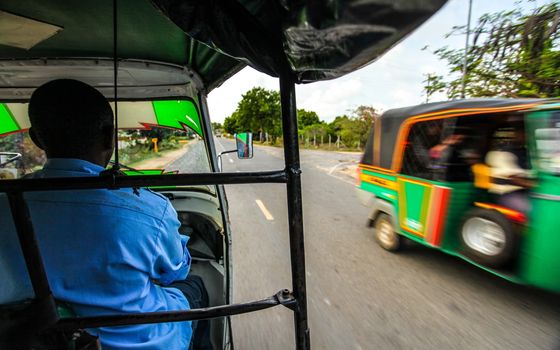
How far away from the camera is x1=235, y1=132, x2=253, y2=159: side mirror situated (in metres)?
2.49

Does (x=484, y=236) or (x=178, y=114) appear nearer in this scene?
(x=178, y=114)

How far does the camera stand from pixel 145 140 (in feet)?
9.08

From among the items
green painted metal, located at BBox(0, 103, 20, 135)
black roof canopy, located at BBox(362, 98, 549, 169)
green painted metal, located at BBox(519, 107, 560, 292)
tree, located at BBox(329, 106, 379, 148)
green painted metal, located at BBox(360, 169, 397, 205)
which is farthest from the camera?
tree, located at BBox(329, 106, 379, 148)

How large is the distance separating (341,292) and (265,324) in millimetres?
1009

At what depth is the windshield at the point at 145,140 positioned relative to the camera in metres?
2.48

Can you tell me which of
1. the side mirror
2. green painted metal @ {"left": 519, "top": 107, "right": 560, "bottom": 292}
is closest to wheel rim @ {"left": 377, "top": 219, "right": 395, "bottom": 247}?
green painted metal @ {"left": 519, "top": 107, "right": 560, "bottom": 292}

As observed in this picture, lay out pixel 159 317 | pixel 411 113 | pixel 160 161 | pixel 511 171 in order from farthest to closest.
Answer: pixel 411 113
pixel 511 171
pixel 160 161
pixel 159 317

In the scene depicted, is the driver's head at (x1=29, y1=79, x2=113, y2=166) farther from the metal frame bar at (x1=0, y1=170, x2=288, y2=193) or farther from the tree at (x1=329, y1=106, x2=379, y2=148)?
the tree at (x1=329, y1=106, x2=379, y2=148)

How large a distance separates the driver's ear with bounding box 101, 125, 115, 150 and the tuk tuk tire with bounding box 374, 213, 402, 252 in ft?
13.6

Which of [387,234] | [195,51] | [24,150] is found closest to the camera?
[195,51]

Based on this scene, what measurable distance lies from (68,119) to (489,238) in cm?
386

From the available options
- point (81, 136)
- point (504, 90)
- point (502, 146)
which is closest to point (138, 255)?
point (81, 136)

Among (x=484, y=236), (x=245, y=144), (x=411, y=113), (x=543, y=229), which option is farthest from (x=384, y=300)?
(x=411, y=113)

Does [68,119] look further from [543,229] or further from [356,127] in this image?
[356,127]
